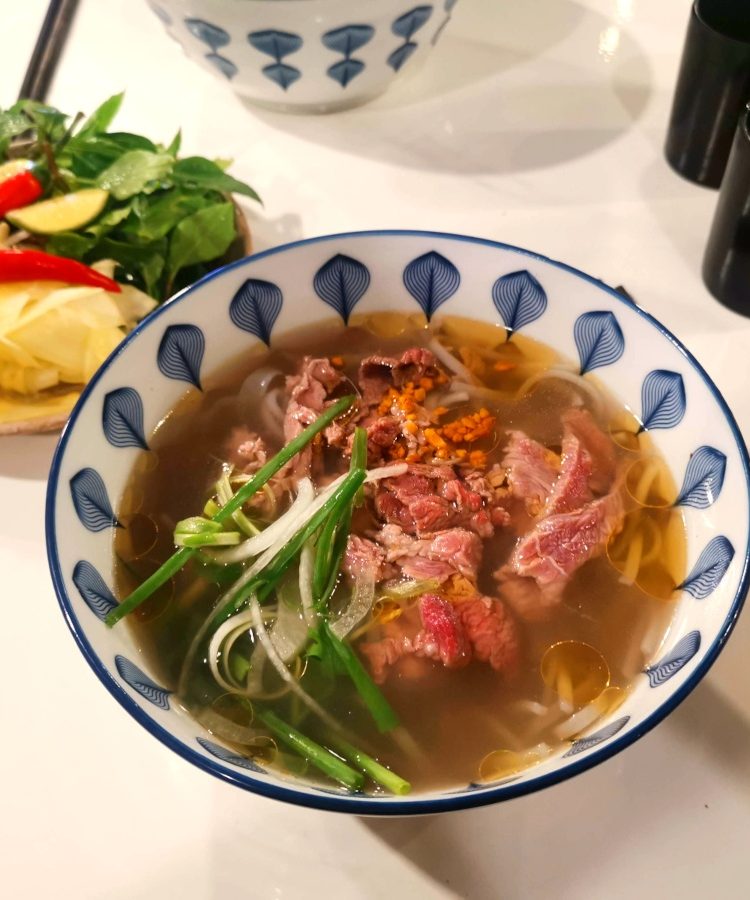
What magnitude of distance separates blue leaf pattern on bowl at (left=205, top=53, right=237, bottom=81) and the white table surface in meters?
0.19

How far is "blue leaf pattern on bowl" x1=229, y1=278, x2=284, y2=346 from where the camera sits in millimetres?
1382

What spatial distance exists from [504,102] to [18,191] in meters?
1.27

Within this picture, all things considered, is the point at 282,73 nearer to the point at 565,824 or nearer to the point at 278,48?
the point at 278,48

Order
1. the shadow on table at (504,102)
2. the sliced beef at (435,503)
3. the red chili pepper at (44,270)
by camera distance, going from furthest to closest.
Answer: the shadow on table at (504,102) < the red chili pepper at (44,270) < the sliced beef at (435,503)

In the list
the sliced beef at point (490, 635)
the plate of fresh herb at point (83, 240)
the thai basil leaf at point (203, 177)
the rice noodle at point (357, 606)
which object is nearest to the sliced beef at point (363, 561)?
the rice noodle at point (357, 606)

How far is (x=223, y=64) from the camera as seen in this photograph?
1.87m

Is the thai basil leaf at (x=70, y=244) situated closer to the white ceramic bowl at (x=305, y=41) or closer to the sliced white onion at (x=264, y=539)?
the white ceramic bowl at (x=305, y=41)

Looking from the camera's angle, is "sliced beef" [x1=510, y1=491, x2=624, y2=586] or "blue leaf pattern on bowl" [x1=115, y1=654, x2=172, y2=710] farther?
"sliced beef" [x1=510, y1=491, x2=624, y2=586]

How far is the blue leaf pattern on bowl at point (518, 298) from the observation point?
4.49 feet

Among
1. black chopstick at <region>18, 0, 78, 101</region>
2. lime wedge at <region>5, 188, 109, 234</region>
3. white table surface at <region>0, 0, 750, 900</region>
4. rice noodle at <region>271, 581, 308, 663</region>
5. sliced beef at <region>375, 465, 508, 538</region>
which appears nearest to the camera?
white table surface at <region>0, 0, 750, 900</region>

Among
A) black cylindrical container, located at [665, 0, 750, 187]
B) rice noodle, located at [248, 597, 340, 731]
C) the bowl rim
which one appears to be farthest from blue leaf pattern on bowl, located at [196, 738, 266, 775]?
black cylindrical container, located at [665, 0, 750, 187]

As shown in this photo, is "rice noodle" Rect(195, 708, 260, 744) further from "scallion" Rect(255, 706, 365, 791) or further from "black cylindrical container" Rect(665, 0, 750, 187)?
"black cylindrical container" Rect(665, 0, 750, 187)

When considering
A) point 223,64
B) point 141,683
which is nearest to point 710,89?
point 223,64

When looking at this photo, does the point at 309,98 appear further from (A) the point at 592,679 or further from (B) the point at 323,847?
(B) the point at 323,847
